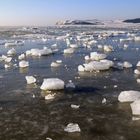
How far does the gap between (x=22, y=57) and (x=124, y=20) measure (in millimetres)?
61473

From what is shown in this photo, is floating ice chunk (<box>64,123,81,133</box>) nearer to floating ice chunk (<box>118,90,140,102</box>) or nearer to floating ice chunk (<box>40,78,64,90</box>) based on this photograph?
floating ice chunk (<box>118,90,140,102</box>)

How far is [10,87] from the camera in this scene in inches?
343

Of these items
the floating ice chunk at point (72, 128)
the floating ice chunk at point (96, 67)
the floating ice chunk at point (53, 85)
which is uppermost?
the floating ice chunk at point (53, 85)

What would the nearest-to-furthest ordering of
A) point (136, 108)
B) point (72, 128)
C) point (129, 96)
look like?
point (72, 128), point (136, 108), point (129, 96)

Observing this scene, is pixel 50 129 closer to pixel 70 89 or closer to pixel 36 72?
pixel 70 89

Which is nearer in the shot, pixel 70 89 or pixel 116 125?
pixel 116 125

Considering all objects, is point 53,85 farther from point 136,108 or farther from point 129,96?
point 136,108

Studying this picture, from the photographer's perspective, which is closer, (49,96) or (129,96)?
(129,96)

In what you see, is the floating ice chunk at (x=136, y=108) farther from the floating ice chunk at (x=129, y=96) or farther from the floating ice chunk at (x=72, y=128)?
the floating ice chunk at (x=72, y=128)

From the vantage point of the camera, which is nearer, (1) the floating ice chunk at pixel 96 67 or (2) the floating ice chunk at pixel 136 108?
(2) the floating ice chunk at pixel 136 108

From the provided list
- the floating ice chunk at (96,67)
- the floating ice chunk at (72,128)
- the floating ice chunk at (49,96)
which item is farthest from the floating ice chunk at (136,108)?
the floating ice chunk at (96,67)

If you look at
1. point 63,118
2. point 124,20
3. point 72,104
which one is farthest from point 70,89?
point 124,20

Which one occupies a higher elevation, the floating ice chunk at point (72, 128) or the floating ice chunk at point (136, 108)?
the floating ice chunk at point (136, 108)

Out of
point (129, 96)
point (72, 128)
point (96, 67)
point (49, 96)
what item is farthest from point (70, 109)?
point (96, 67)
